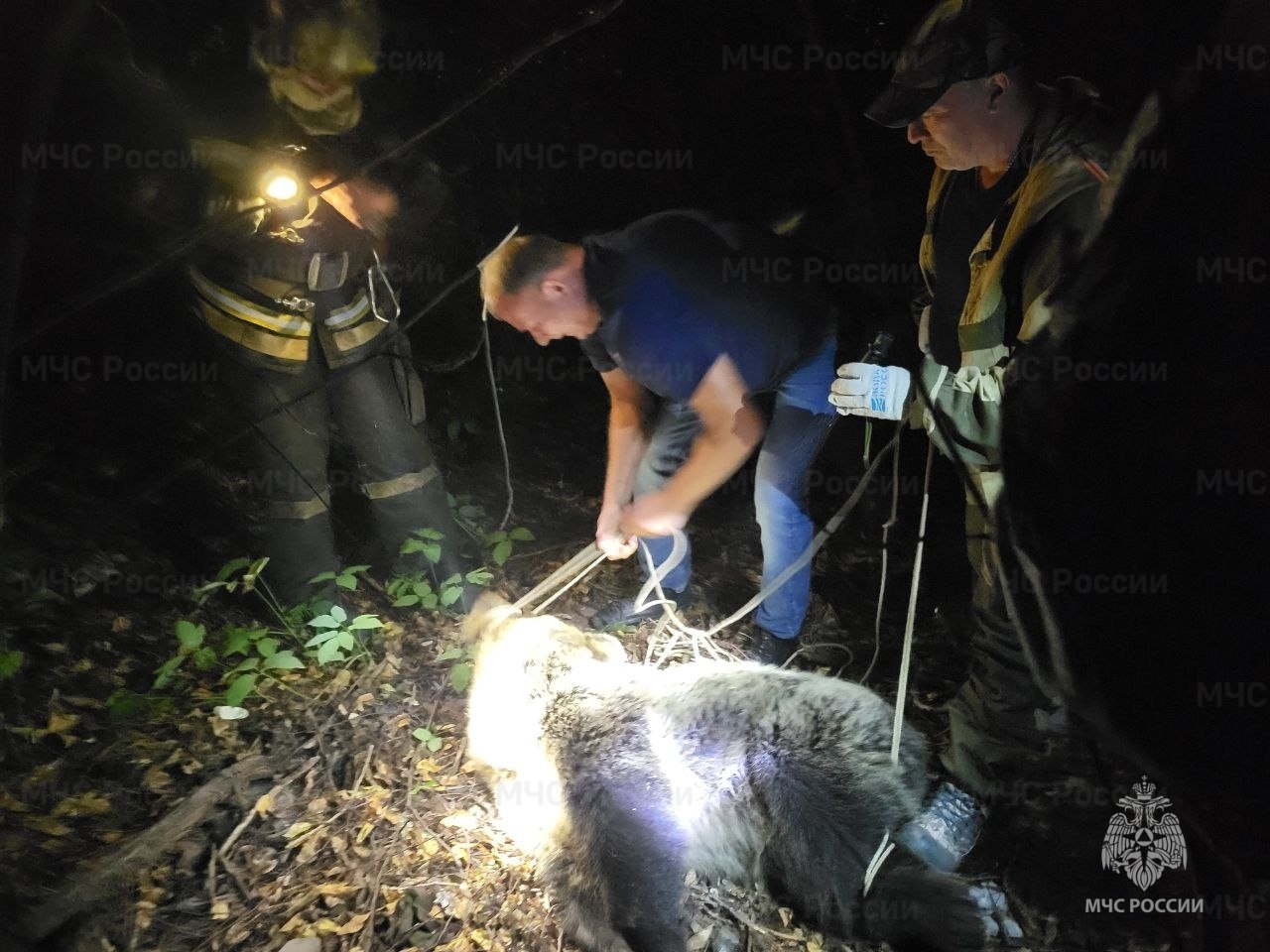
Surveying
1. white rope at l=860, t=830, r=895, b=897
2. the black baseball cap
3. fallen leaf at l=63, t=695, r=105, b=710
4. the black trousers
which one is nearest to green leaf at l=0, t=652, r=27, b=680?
fallen leaf at l=63, t=695, r=105, b=710

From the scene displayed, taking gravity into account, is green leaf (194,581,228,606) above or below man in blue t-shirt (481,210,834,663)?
below

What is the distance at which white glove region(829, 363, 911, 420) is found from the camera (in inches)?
70.5

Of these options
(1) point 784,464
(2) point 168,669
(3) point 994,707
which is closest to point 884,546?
(1) point 784,464

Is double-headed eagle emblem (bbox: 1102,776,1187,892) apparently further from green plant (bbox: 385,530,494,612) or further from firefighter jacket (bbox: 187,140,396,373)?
firefighter jacket (bbox: 187,140,396,373)

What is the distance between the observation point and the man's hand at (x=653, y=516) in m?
2.00

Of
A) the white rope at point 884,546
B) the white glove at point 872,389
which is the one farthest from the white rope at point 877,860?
the white glove at point 872,389

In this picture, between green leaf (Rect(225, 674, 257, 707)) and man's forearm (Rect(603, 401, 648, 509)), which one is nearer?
man's forearm (Rect(603, 401, 648, 509))

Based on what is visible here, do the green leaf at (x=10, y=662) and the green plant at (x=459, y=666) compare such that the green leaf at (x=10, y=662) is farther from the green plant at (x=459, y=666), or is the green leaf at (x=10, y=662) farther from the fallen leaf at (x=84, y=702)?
the green plant at (x=459, y=666)

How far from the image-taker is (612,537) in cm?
207

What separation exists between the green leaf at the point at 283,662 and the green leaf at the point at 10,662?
682 mm

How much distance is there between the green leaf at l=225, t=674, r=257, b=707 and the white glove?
199 cm

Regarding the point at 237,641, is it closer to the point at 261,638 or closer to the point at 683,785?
the point at 261,638

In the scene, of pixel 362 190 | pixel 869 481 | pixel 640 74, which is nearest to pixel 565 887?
pixel 869 481

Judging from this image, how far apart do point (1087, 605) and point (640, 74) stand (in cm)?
183
